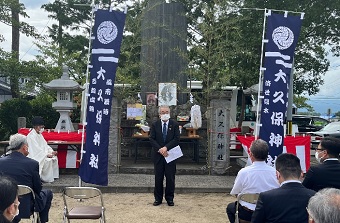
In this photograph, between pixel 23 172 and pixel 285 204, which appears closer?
pixel 285 204

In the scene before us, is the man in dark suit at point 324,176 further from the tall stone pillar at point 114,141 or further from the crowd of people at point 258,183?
the tall stone pillar at point 114,141

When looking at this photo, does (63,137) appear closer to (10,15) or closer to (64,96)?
(64,96)

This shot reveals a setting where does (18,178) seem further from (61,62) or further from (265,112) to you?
(61,62)

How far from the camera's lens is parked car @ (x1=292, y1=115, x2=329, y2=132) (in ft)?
62.8

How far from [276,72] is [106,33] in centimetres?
269

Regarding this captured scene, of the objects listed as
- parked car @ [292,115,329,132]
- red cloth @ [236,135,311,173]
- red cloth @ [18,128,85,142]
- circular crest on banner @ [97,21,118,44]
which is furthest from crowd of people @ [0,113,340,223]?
parked car @ [292,115,329,132]

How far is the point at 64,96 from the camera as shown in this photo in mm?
10703

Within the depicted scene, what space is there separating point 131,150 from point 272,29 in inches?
241

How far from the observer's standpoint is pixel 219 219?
5664 mm

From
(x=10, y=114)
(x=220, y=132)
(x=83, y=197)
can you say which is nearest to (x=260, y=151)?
(x=83, y=197)

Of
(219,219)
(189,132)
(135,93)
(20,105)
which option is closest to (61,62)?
(20,105)

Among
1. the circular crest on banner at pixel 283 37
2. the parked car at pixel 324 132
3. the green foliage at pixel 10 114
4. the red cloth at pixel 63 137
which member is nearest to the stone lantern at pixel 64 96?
the red cloth at pixel 63 137

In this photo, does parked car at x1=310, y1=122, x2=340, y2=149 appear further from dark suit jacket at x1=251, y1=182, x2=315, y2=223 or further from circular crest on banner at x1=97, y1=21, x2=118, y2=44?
dark suit jacket at x1=251, y1=182, x2=315, y2=223

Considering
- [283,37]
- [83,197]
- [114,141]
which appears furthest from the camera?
[114,141]
